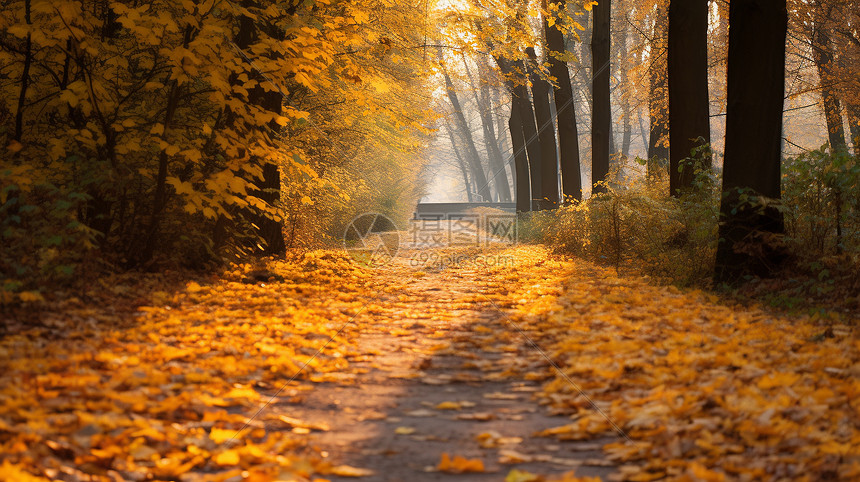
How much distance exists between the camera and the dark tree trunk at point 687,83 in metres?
10.8

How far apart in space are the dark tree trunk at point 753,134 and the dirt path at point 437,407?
3.14 meters

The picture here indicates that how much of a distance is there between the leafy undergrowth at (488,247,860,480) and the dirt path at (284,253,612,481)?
0.20m

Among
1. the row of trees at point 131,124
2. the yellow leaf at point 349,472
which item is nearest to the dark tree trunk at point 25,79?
the row of trees at point 131,124

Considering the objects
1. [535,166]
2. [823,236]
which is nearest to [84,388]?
[823,236]

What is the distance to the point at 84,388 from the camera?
367 cm

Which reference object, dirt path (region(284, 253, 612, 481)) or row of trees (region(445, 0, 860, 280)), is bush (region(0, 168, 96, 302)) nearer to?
dirt path (region(284, 253, 612, 481))

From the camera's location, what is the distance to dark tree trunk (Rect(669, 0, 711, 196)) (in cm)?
1081

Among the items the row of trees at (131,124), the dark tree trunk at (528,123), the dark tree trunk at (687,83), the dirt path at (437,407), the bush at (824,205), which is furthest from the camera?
the dark tree trunk at (528,123)

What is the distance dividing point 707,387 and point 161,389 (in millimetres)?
3339

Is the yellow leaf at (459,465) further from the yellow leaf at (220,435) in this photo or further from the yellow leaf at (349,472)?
the yellow leaf at (220,435)

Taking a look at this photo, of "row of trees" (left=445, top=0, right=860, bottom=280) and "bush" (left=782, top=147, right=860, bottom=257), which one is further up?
"row of trees" (left=445, top=0, right=860, bottom=280)

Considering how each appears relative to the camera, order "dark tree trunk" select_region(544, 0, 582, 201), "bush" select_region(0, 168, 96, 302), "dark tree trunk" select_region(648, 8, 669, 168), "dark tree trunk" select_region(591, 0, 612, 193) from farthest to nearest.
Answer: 1. "dark tree trunk" select_region(648, 8, 669, 168)
2. "dark tree trunk" select_region(544, 0, 582, 201)
3. "dark tree trunk" select_region(591, 0, 612, 193)
4. "bush" select_region(0, 168, 96, 302)

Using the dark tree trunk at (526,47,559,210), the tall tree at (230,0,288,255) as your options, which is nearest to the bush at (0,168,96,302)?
the tall tree at (230,0,288,255)

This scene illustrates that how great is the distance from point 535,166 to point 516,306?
57.4 feet
